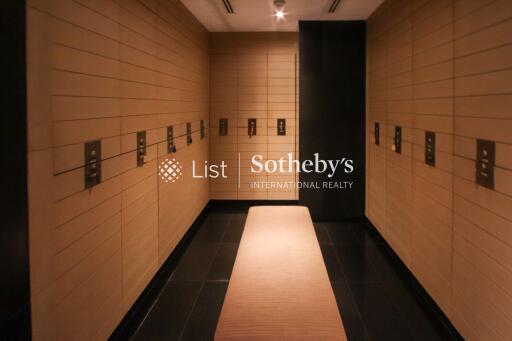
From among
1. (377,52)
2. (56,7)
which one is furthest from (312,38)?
(56,7)

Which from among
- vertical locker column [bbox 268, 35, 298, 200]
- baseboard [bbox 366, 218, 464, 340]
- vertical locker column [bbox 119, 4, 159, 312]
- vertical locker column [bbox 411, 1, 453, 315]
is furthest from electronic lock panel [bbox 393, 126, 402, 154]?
vertical locker column [bbox 268, 35, 298, 200]

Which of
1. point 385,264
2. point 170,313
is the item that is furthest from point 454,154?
point 170,313

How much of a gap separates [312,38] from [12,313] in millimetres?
5237

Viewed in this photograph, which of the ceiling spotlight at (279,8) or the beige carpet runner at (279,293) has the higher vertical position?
the ceiling spotlight at (279,8)

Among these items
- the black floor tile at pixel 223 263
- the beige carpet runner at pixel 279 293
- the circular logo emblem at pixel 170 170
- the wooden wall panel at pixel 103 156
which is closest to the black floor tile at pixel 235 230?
the black floor tile at pixel 223 263

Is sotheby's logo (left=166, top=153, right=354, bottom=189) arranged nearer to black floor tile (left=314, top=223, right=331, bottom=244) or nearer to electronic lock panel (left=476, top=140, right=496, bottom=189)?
black floor tile (left=314, top=223, right=331, bottom=244)

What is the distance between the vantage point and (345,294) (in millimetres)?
3693

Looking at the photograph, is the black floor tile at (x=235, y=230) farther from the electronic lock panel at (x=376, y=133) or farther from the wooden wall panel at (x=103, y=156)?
the electronic lock panel at (x=376, y=133)

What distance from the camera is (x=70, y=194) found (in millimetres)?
2217

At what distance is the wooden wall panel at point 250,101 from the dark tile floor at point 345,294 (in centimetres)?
182

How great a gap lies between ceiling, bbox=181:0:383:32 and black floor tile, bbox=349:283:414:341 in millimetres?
3287

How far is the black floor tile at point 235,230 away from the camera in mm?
5348

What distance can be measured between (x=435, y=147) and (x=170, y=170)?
2.61 metres

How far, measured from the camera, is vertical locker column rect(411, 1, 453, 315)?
3.10 meters
